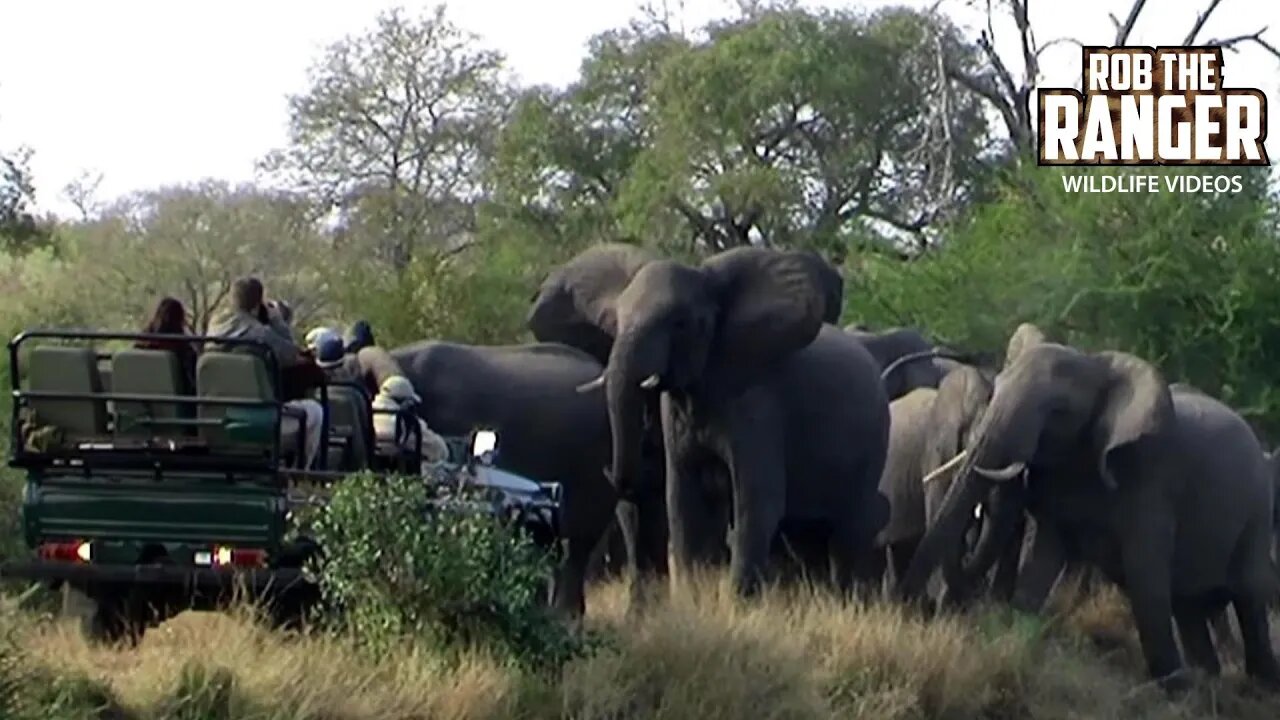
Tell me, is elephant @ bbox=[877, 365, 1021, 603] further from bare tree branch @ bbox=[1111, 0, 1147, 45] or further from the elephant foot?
bare tree branch @ bbox=[1111, 0, 1147, 45]

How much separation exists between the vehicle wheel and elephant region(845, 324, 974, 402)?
1127cm

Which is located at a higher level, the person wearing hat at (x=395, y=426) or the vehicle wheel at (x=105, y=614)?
the person wearing hat at (x=395, y=426)

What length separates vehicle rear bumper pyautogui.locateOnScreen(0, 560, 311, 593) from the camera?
42.0 ft

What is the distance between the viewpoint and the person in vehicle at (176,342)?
13.4 metres

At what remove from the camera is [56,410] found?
13281mm

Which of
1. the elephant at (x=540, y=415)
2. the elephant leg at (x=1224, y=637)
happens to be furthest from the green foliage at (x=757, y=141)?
the elephant at (x=540, y=415)

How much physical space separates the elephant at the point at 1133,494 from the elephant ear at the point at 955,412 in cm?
45

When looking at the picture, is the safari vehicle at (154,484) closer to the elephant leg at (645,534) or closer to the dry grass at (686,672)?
the dry grass at (686,672)

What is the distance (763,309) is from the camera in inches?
724

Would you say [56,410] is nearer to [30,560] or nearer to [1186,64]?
[30,560]

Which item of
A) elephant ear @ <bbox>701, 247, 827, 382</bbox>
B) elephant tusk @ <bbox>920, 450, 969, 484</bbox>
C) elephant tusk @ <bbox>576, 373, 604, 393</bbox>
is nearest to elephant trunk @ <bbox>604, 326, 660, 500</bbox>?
elephant ear @ <bbox>701, 247, 827, 382</bbox>

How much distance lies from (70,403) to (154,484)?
2.23ft

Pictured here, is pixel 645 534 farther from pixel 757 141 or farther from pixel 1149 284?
pixel 757 141

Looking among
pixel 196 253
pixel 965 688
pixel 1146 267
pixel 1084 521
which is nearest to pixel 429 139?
pixel 196 253
